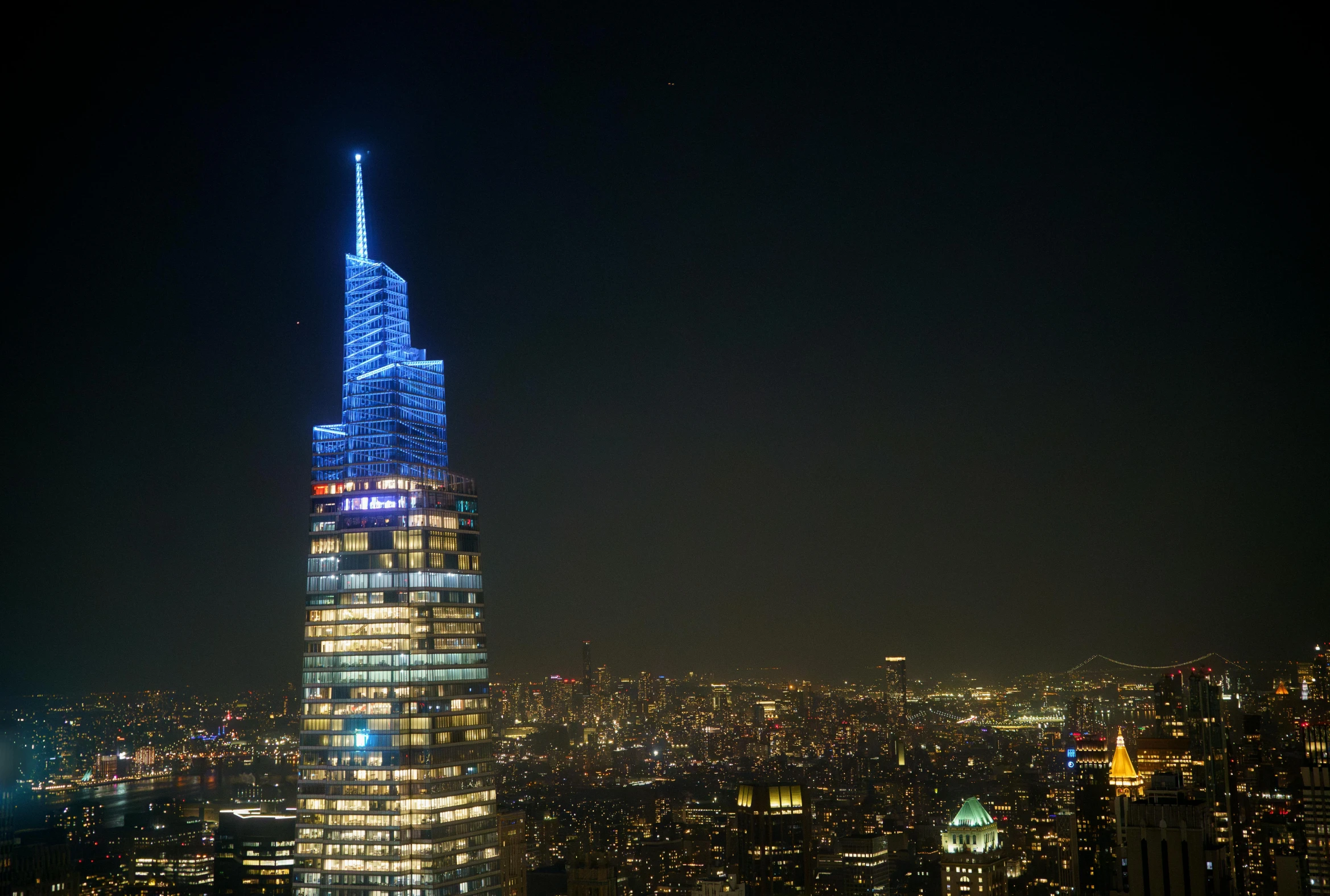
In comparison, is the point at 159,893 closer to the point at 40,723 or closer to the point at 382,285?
the point at 40,723

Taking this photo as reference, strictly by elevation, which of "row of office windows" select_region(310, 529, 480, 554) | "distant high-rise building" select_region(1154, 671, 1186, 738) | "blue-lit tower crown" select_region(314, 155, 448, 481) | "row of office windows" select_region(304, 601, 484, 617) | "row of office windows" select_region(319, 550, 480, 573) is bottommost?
"distant high-rise building" select_region(1154, 671, 1186, 738)

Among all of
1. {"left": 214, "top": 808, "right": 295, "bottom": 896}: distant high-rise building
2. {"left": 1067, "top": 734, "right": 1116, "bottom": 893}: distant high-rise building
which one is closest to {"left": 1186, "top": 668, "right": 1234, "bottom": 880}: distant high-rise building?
{"left": 1067, "top": 734, "right": 1116, "bottom": 893}: distant high-rise building

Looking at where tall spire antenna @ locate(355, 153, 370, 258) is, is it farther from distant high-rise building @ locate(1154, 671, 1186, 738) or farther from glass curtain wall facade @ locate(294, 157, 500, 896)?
distant high-rise building @ locate(1154, 671, 1186, 738)

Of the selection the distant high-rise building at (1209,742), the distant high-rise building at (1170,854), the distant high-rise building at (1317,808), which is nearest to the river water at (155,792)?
the distant high-rise building at (1170,854)

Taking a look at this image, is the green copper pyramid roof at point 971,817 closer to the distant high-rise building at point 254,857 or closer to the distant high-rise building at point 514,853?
the distant high-rise building at point 514,853

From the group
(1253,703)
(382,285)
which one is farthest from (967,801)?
(382,285)

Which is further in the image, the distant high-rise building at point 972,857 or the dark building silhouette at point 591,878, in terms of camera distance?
the dark building silhouette at point 591,878
